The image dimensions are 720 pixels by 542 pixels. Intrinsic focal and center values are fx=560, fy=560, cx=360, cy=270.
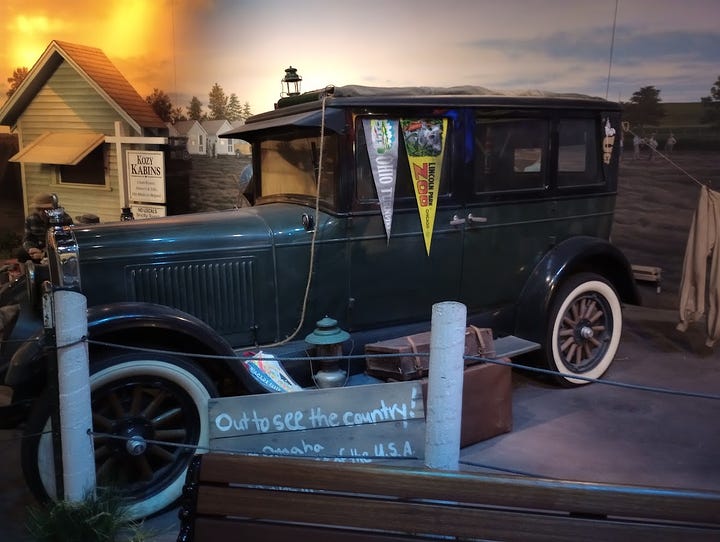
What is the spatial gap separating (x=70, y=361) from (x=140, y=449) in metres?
0.56

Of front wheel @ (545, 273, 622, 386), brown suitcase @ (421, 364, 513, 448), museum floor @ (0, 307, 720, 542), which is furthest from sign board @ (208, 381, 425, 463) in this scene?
front wheel @ (545, 273, 622, 386)

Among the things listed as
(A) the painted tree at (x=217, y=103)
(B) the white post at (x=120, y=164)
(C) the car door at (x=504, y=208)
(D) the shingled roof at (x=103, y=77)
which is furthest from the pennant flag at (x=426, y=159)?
(D) the shingled roof at (x=103, y=77)

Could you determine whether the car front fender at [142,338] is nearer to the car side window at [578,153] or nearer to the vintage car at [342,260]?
the vintage car at [342,260]

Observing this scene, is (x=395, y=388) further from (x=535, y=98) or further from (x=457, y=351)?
(x=535, y=98)

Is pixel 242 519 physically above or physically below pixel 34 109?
below

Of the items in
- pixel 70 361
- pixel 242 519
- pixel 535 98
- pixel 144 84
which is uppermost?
pixel 144 84

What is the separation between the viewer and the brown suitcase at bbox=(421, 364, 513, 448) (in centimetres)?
300

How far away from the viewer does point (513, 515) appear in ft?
4.68

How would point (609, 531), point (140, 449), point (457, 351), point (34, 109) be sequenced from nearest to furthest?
1. point (609, 531)
2. point (457, 351)
3. point (140, 449)
4. point (34, 109)

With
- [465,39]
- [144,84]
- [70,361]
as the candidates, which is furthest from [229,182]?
[70,361]

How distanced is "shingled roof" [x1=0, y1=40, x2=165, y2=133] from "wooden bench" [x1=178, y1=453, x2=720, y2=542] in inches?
246

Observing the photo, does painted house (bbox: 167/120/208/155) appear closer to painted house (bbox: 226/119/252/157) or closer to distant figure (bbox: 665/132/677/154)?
painted house (bbox: 226/119/252/157)

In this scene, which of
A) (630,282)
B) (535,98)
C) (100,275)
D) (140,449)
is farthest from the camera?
(630,282)

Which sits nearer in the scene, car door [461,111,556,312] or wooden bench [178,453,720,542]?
wooden bench [178,453,720,542]
